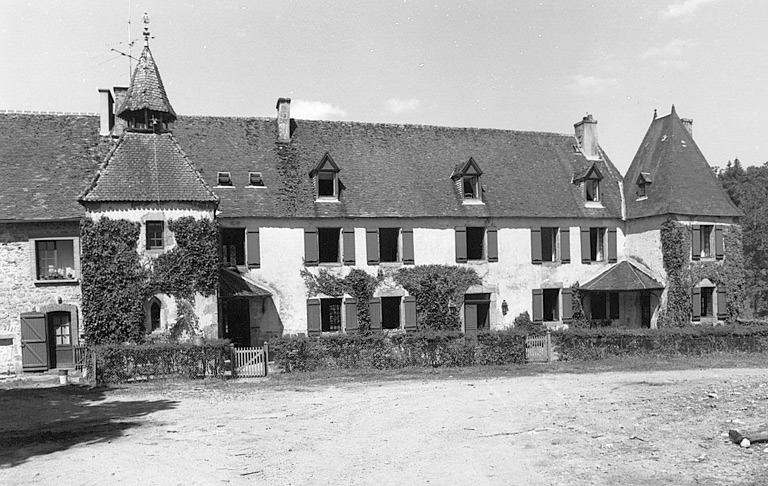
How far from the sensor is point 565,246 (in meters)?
31.7

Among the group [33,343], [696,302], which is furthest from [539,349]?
[33,343]

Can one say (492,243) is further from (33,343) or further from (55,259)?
(33,343)

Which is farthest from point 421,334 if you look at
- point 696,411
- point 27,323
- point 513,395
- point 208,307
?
point 27,323

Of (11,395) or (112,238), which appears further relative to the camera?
(112,238)

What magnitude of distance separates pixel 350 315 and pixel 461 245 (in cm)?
599

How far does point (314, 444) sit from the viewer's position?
41.8ft

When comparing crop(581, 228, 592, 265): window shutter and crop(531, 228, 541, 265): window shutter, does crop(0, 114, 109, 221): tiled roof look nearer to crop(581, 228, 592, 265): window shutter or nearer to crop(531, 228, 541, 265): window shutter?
crop(531, 228, 541, 265): window shutter

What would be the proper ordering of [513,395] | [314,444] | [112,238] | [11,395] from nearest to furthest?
[314,444]
[513,395]
[11,395]
[112,238]

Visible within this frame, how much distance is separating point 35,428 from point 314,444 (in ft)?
21.9

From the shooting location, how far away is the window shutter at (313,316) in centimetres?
2804

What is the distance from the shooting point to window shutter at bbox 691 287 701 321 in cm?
3070

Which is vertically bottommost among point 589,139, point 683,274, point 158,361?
point 158,361

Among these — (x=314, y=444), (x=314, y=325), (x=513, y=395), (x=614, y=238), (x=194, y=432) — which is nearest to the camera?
(x=314, y=444)

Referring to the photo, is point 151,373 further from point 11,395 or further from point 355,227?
point 355,227
